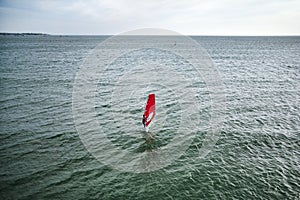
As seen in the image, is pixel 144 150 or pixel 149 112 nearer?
pixel 144 150

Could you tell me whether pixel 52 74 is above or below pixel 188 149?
above

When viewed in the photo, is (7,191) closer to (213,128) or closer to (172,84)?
(213,128)

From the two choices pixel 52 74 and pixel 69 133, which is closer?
pixel 69 133

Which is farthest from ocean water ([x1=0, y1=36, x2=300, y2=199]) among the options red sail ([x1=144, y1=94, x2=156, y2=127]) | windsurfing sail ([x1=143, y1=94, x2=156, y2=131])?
red sail ([x1=144, y1=94, x2=156, y2=127])

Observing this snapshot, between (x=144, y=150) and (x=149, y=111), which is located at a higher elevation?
(x=149, y=111)

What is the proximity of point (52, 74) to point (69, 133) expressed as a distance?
3133cm

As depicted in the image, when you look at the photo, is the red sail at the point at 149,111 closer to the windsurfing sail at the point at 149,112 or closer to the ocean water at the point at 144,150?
the windsurfing sail at the point at 149,112

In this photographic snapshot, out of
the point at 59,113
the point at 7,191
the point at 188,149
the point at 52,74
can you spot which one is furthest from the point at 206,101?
the point at 52,74

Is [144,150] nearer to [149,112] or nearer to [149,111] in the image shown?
[149,112]

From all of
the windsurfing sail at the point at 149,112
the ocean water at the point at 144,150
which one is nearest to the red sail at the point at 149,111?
the windsurfing sail at the point at 149,112

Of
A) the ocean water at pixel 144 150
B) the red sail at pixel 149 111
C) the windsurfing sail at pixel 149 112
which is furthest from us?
the red sail at pixel 149 111

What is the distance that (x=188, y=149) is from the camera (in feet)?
62.4

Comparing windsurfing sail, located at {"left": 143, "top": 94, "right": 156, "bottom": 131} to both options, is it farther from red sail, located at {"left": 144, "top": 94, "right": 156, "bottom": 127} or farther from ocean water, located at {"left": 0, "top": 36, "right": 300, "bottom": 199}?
ocean water, located at {"left": 0, "top": 36, "right": 300, "bottom": 199}

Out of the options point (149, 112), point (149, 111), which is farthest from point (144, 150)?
point (149, 111)
